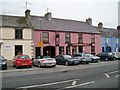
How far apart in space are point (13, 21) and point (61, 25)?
10.2 meters

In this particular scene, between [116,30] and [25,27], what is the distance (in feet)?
106

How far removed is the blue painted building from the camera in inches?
2050

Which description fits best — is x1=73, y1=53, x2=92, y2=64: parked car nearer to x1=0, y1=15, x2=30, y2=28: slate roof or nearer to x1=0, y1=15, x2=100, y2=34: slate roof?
x1=0, y1=15, x2=100, y2=34: slate roof

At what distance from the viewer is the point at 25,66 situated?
25.2 m

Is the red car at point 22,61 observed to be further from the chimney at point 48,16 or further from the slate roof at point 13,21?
the chimney at point 48,16

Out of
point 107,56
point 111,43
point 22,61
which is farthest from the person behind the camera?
point 111,43

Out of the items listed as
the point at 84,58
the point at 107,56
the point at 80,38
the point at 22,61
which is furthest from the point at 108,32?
the point at 22,61

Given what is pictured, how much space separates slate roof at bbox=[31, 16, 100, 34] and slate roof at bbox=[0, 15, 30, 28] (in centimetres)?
223

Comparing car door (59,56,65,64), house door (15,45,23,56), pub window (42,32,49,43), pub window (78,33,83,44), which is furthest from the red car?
pub window (78,33,83,44)

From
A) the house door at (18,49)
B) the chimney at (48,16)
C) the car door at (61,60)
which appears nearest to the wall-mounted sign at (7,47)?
the house door at (18,49)

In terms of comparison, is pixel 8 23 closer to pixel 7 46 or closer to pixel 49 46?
pixel 7 46

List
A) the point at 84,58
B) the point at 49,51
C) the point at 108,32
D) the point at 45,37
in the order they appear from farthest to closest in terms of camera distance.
Result: the point at 108,32 → the point at 49,51 → the point at 45,37 → the point at 84,58

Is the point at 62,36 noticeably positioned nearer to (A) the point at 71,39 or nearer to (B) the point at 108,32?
(A) the point at 71,39

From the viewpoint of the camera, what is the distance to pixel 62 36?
41469 mm
